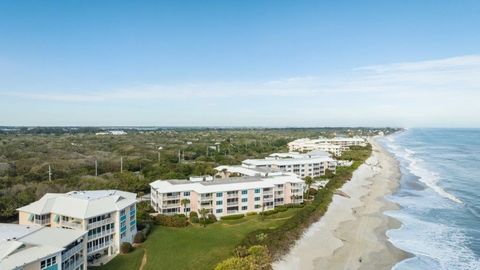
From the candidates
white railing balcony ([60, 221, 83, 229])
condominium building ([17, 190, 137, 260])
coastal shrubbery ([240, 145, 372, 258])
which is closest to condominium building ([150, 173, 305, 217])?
coastal shrubbery ([240, 145, 372, 258])

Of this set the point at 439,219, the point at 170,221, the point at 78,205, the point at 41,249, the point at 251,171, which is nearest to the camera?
the point at 41,249

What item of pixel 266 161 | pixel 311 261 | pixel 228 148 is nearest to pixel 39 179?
pixel 266 161

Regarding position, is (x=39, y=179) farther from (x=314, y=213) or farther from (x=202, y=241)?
(x=314, y=213)

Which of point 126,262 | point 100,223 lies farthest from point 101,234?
point 126,262

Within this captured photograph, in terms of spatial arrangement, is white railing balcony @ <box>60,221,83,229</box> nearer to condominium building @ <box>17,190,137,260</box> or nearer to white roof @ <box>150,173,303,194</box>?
condominium building @ <box>17,190,137,260</box>

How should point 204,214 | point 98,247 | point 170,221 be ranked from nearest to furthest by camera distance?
1. point 98,247
2. point 170,221
3. point 204,214

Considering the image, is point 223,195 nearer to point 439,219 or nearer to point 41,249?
point 439,219

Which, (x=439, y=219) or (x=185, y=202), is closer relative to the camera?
(x=439, y=219)

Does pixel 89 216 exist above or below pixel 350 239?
above
